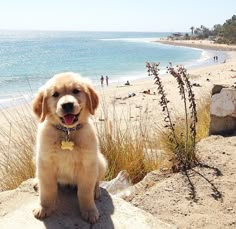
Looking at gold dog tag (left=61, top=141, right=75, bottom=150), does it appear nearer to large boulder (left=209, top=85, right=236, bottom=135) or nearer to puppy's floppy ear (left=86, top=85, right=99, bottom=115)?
puppy's floppy ear (left=86, top=85, right=99, bottom=115)

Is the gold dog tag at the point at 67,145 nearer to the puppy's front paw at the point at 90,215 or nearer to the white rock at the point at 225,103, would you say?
the puppy's front paw at the point at 90,215

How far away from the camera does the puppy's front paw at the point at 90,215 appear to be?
305 centimetres

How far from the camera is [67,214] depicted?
3135 mm

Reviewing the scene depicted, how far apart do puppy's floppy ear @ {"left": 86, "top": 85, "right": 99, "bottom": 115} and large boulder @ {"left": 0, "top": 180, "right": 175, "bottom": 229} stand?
32.8 inches

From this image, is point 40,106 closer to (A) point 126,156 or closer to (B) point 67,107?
(B) point 67,107

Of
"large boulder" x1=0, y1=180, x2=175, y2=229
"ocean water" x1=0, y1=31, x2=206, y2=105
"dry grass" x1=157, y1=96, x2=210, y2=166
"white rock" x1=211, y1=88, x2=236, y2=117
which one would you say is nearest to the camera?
"large boulder" x1=0, y1=180, x2=175, y2=229

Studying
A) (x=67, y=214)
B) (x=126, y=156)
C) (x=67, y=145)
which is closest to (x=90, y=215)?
(x=67, y=214)

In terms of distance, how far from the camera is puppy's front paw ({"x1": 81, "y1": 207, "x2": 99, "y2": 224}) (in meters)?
3.05

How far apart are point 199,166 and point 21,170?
2.03 meters

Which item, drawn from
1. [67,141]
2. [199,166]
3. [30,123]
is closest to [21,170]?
[30,123]

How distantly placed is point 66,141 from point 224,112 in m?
3.30

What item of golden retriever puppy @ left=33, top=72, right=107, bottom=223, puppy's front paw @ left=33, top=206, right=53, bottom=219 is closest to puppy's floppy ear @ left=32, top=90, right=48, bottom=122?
golden retriever puppy @ left=33, top=72, right=107, bottom=223

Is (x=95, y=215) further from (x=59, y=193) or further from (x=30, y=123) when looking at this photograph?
(x=30, y=123)

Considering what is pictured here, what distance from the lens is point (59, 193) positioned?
3.42 m
